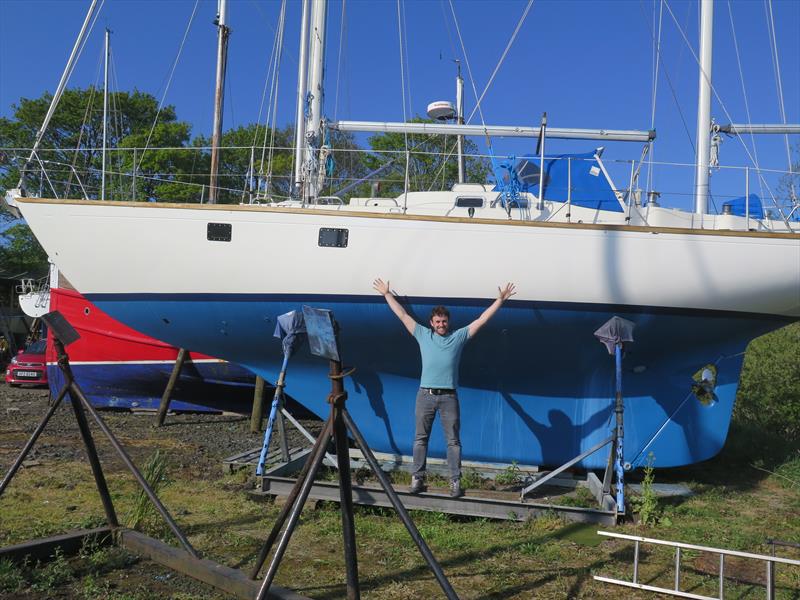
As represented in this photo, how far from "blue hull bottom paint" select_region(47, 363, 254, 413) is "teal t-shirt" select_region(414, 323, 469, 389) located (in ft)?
19.6

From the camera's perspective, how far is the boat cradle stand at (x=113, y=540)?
11.7ft

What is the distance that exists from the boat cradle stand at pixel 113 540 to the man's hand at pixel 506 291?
3.02 m

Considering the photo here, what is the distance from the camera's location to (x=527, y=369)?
639 centimetres

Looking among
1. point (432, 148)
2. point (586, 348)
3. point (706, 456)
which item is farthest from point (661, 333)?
point (432, 148)

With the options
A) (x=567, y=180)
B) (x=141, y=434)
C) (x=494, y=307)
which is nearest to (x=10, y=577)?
(x=494, y=307)

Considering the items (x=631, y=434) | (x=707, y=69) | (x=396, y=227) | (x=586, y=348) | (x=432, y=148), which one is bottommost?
(x=631, y=434)

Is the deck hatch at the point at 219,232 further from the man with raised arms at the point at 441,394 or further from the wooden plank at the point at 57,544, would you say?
the wooden plank at the point at 57,544

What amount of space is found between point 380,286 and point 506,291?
1.10 meters

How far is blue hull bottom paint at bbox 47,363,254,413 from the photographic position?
10.6 m

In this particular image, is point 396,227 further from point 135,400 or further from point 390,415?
point 135,400

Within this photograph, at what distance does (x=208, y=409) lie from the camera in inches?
436

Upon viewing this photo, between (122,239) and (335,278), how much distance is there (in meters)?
2.09

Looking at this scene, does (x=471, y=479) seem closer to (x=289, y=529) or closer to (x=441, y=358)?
(x=441, y=358)

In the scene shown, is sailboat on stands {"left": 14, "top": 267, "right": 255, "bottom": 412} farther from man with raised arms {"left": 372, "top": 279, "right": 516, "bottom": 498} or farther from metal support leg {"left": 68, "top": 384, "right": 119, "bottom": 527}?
metal support leg {"left": 68, "top": 384, "right": 119, "bottom": 527}
